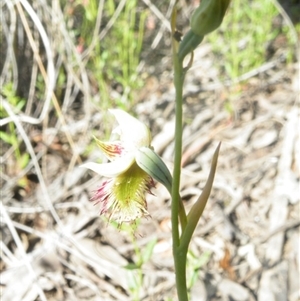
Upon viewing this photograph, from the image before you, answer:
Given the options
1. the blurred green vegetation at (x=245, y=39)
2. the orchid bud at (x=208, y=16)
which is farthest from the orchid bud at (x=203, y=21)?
the blurred green vegetation at (x=245, y=39)

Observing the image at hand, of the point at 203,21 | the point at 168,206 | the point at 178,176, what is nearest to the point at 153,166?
the point at 178,176

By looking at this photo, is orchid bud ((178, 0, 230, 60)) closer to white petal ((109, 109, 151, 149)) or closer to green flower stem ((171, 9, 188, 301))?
green flower stem ((171, 9, 188, 301))

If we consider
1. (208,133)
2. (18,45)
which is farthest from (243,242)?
(18,45)

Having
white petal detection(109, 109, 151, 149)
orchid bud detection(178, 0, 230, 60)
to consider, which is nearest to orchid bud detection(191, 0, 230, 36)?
orchid bud detection(178, 0, 230, 60)

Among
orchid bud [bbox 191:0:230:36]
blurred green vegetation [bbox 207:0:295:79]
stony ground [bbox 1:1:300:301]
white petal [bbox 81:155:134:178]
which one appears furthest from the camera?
blurred green vegetation [bbox 207:0:295:79]

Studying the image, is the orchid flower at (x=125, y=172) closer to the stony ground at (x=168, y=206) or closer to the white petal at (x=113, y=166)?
the white petal at (x=113, y=166)

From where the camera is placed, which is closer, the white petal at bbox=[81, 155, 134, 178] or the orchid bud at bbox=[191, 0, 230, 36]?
the orchid bud at bbox=[191, 0, 230, 36]

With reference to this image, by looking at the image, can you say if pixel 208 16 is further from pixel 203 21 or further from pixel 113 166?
pixel 113 166
